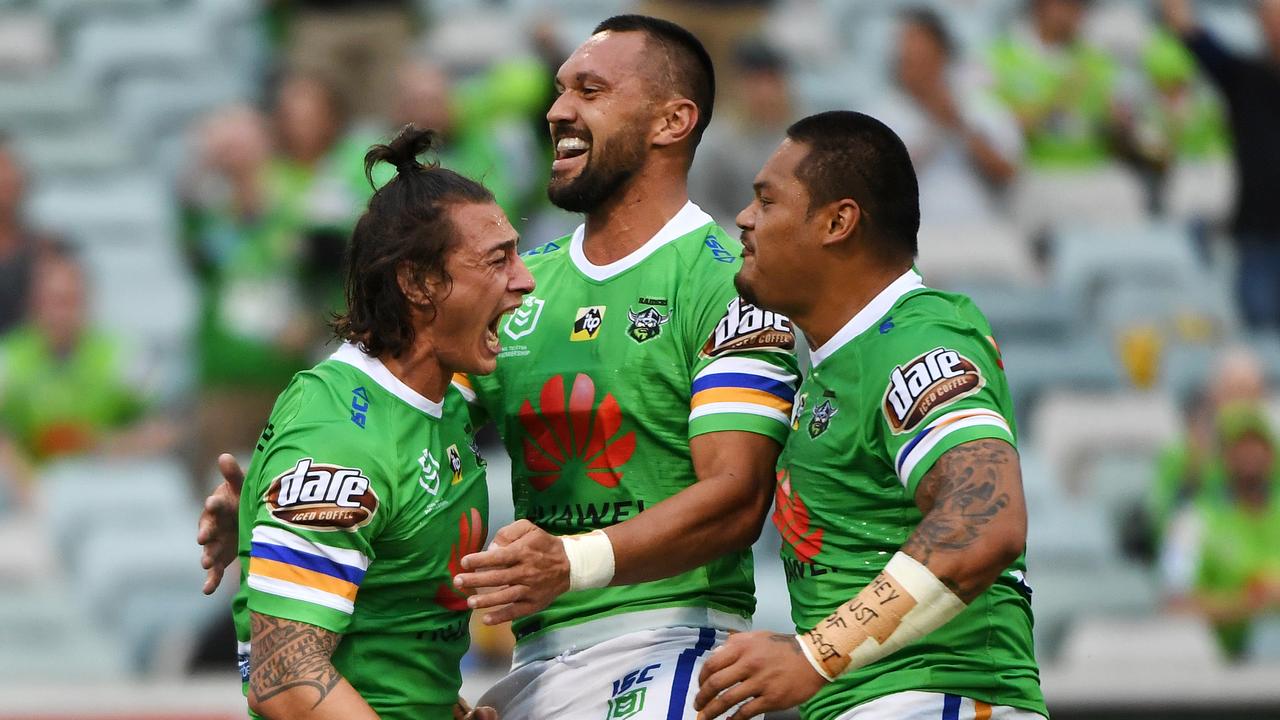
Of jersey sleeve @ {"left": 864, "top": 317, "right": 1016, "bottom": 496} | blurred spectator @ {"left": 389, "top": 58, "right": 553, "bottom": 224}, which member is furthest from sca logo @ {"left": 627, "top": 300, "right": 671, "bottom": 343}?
blurred spectator @ {"left": 389, "top": 58, "right": 553, "bottom": 224}

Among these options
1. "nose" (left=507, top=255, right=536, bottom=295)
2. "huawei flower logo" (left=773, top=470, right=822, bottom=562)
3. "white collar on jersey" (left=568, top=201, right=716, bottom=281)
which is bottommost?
"huawei flower logo" (left=773, top=470, right=822, bottom=562)

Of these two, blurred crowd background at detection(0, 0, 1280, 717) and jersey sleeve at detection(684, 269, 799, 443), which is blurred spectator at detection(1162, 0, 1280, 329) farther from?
jersey sleeve at detection(684, 269, 799, 443)

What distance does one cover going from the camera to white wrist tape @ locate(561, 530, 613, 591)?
14.8ft

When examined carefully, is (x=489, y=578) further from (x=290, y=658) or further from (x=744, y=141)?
(x=744, y=141)

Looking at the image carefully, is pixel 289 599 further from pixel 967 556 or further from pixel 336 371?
pixel 967 556

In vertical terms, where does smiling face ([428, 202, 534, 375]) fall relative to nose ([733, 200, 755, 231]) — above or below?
below

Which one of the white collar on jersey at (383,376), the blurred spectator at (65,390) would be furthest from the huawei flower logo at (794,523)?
the blurred spectator at (65,390)

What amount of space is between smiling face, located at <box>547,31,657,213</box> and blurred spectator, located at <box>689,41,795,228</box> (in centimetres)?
551

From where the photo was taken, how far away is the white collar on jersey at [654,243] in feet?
17.1

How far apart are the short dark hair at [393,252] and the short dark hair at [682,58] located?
858 millimetres

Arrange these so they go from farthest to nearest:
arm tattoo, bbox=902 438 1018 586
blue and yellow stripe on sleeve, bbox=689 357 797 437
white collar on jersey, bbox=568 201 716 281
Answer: white collar on jersey, bbox=568 201 716 281
blue and yellow stripe on sleeve, bbox=689 357 797 437
arm tattoo, bbox=902 438 1018 586

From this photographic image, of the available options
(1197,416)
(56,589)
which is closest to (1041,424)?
(1197,416)

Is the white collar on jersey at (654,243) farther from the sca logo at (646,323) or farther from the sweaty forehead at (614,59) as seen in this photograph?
the sweaty forehead at (614,59)

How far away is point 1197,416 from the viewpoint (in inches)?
405
